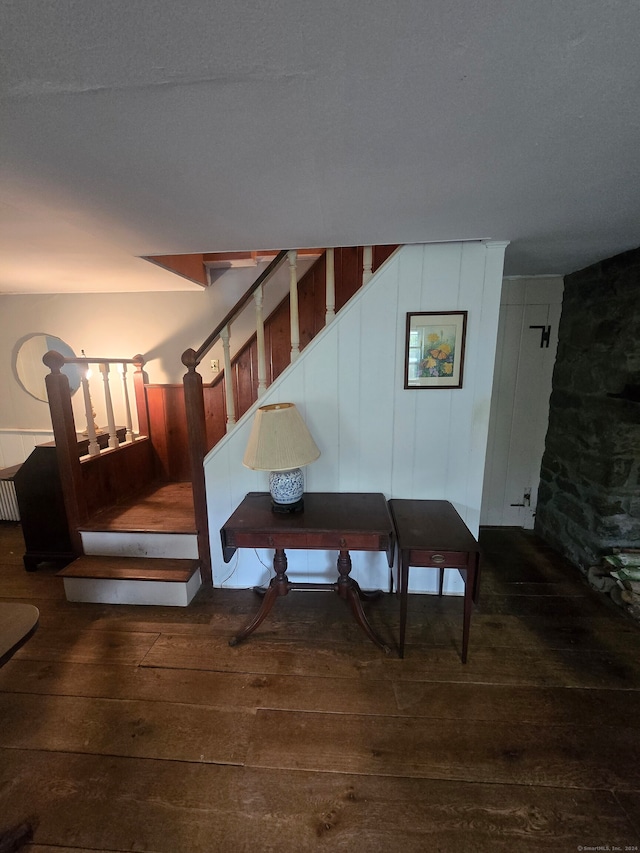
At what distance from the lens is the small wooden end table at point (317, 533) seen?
1570mm

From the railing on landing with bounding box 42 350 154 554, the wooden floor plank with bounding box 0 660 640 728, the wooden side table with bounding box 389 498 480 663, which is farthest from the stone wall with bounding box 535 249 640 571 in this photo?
the railing on landing with bounding box 42 350 154 554

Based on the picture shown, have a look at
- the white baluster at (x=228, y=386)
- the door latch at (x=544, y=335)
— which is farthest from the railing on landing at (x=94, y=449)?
the door latch at (x=544, y=335)

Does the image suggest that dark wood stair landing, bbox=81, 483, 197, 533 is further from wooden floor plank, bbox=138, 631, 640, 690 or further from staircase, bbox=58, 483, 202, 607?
wooden floor plank, bbox=138, 631, 640, 690

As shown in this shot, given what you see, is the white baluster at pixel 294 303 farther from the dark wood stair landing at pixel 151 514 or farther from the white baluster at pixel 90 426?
the white baluster at pixel 90 426

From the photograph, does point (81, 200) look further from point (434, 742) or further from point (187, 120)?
point (434, 742)

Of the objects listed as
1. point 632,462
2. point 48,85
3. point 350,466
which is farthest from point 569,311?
point 48,85

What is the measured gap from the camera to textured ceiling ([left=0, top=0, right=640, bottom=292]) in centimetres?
62

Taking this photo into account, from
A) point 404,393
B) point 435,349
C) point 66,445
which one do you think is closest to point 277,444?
point 404,393

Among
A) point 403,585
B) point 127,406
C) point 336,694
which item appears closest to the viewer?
point 336,694

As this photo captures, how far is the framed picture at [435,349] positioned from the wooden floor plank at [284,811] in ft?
5.61

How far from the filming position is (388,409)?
1.92 meters

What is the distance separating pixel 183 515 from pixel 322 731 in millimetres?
1552

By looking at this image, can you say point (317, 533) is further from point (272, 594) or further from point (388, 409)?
point (388, 409)

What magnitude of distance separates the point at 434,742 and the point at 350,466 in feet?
4.16
